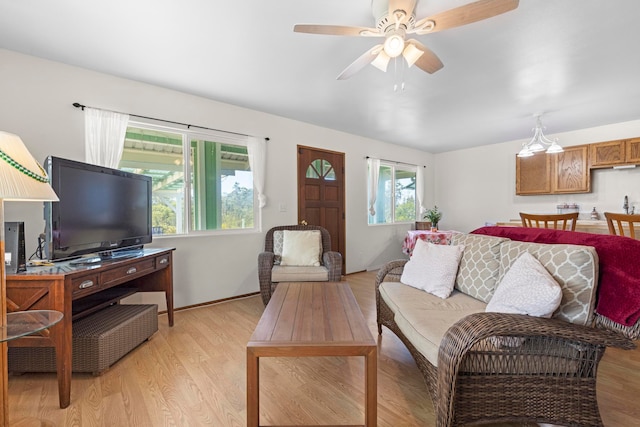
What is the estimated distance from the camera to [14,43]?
2.11m

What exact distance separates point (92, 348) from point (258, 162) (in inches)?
98.3

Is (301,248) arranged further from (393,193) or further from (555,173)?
(555,173)

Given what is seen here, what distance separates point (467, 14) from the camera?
148 cm

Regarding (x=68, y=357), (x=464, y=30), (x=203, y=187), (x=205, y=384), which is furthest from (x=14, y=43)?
(x=464, y=30)

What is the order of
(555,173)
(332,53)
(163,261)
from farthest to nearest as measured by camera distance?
(555,173) < (163,261) < (332,53)

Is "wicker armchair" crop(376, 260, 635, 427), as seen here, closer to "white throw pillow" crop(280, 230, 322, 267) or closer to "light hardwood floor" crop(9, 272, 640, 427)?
"light hardwood floor" crop(9, 272, 640, 427)

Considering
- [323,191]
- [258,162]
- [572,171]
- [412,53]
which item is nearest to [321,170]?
[323,191]

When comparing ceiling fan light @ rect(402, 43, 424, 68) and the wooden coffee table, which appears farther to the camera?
ceiling fan light @ rect(402, 43, 424, 68)

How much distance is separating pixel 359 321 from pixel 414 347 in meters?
0.34

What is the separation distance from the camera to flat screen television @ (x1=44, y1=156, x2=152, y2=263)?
5.88ft

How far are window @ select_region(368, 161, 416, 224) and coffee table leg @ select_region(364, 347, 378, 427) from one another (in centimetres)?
388

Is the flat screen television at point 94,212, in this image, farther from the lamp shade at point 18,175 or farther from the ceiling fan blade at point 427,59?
the ceiling fan blade at point 427,59

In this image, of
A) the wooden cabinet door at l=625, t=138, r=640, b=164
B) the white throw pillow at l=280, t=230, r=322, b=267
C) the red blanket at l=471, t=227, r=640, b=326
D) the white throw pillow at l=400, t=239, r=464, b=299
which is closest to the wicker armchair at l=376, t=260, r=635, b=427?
the red blanket at l=471, t=227, r=640, b=326

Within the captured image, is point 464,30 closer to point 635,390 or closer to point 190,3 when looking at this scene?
point 190,3
